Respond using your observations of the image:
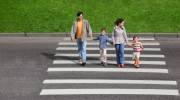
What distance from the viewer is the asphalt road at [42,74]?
53.3ft

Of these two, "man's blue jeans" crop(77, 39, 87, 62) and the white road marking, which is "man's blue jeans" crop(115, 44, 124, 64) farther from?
"man's blue jeans" crop(77, 39, 87, 62)

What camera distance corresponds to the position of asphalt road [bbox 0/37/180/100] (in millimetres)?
16250

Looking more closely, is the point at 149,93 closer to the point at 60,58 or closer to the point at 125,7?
the point at 60,58

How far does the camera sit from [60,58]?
2123 centimetres

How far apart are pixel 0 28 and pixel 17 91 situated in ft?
32.4

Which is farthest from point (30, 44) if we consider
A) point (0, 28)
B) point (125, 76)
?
point (125, 76)

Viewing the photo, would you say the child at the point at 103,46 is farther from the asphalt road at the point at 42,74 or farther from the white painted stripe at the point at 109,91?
the white painted stripe at the point at 109,91

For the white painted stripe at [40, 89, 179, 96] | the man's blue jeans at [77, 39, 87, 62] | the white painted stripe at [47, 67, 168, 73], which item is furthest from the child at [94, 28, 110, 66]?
the white painted stripe at [40, 89, 179, 96]

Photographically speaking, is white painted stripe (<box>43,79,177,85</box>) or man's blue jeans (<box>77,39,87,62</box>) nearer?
white painted stripe (<box>43,79,177,85</box>)

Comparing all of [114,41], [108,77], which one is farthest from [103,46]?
[108,77]

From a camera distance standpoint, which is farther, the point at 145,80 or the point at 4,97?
the point at 145,80

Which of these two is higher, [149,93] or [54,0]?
[54,0]

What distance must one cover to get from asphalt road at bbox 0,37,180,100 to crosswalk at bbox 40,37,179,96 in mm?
28

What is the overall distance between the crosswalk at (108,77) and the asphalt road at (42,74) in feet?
0.09
